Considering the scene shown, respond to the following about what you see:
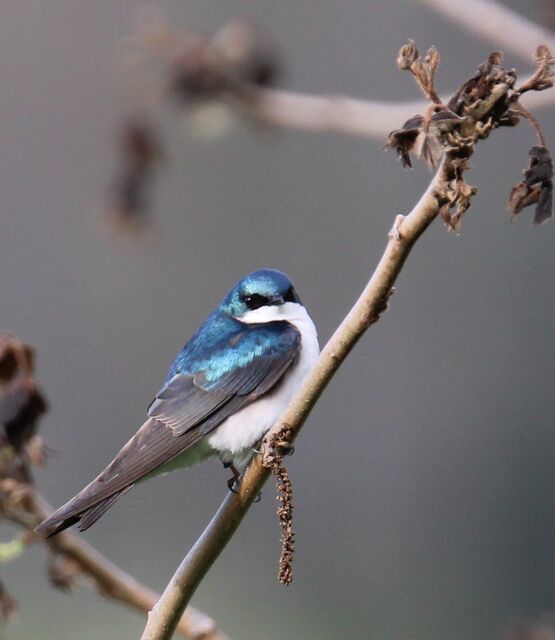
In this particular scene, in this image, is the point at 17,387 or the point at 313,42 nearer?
the point at 17,387

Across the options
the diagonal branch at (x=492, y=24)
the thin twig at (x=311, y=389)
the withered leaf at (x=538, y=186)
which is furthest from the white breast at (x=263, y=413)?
the withered leaf at (x=538, y=186)

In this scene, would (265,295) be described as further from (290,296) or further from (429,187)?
(429,187)

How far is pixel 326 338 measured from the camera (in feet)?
16.9

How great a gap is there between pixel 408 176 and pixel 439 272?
1.54 feet

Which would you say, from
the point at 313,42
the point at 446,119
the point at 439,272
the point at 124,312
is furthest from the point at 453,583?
the point at 446,119

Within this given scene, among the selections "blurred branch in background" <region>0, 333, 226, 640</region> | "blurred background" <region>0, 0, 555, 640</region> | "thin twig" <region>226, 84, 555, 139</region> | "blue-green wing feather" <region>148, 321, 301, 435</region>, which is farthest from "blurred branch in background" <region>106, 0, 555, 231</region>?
"blurred background" <region>0, 0, 555, 640</region>

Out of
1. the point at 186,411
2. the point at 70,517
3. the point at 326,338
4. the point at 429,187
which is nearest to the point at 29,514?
the point at 70,517

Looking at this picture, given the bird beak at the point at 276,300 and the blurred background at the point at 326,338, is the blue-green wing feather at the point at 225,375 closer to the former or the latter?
the bird beak at the point at 276,300

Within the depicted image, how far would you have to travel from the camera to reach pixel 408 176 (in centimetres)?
530

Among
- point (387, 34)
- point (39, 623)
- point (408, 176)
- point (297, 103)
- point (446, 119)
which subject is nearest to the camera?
point (446, 119)

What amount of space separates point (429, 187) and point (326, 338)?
13.2 feet

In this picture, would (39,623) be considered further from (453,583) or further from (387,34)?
(387,34)

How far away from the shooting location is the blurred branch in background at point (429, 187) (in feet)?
3.55

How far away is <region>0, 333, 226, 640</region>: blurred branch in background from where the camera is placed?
4.85ft
